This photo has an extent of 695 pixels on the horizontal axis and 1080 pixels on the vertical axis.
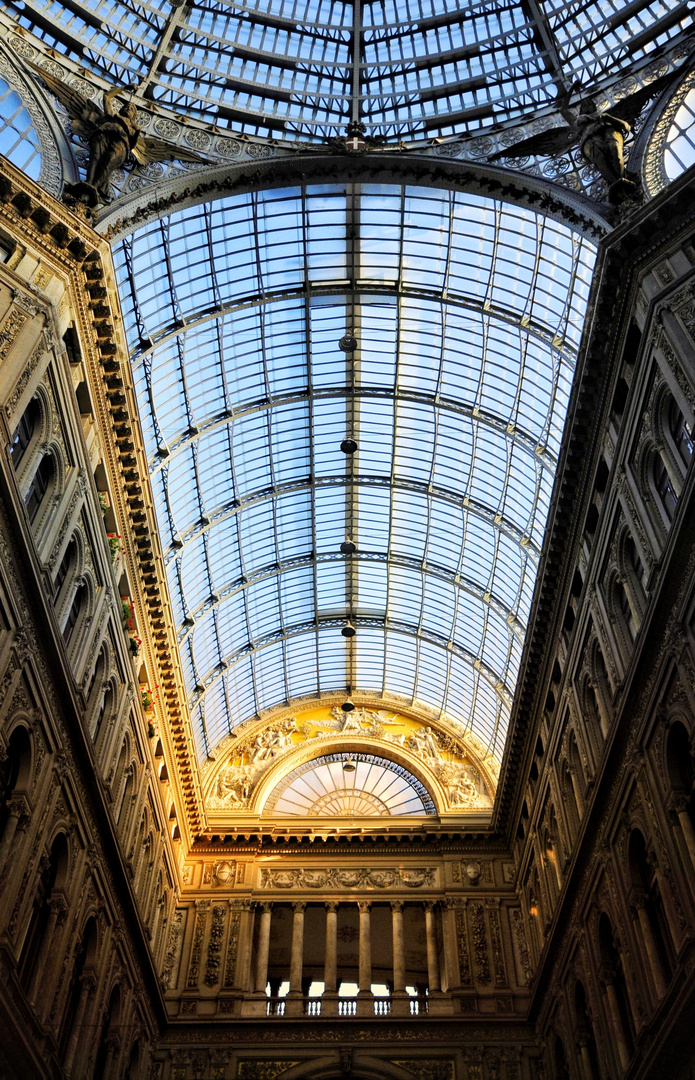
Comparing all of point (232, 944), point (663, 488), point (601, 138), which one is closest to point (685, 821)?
point (663, 488)

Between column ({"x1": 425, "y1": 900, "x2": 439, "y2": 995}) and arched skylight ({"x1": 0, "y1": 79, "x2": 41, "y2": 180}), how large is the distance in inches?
1239

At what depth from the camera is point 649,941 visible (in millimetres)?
23172

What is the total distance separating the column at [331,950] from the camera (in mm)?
37438

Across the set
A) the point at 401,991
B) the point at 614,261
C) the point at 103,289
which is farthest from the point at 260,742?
the point at 614,261

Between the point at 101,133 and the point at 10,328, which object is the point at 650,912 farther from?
Result: the point at 101,133

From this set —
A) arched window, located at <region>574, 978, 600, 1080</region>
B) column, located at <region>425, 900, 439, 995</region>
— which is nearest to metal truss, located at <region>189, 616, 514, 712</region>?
column, located at <region>425, 900, 439, 995</region>

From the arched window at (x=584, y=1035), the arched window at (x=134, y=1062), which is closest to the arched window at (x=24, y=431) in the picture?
the arched window at (x=134, y=1062)

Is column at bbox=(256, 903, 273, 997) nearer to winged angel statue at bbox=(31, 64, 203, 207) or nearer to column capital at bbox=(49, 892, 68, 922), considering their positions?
column capital at bbox=(49, 892, 68, 922)

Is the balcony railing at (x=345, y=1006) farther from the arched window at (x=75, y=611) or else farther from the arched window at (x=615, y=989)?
the arched window at (x=75, y=611)

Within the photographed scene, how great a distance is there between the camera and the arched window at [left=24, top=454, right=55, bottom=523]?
23.0 meters

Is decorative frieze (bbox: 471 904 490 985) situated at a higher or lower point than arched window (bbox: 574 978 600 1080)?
higher

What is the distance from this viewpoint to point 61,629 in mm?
24359

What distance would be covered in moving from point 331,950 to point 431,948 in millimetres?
4088

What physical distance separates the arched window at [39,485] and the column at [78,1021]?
45.6 ft
